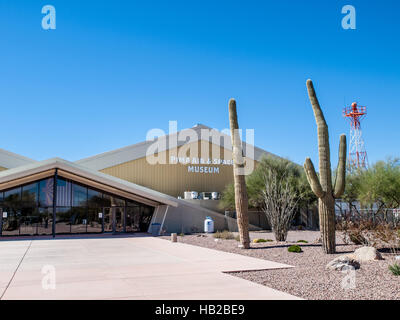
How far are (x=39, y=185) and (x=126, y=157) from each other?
8.31 meters

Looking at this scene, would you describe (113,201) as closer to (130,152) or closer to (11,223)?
(130,152)

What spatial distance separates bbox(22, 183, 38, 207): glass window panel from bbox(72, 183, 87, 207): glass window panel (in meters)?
2.42

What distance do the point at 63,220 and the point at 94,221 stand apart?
83.7 inches

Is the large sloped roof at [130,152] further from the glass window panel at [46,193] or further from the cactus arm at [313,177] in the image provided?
the cactus arm at [313,177]

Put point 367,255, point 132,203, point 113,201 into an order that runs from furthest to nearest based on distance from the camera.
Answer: point 132,203 < point 113,201 < point 367,255

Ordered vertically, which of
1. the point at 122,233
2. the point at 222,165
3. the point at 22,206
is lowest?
the point at 122,233

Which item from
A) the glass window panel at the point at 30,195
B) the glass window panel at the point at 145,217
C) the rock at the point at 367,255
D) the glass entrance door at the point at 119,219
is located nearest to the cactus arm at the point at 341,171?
the rock at the point at 367,255

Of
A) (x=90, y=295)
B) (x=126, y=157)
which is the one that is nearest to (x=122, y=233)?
(x=126, y=157)

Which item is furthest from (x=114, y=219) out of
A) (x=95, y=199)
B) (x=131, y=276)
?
(x=131, y=276)

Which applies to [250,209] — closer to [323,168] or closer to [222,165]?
[222,165]

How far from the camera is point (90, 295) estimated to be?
24.8 feet

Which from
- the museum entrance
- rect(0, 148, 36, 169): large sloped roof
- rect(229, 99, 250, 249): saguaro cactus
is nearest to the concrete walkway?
rect(229, 99, 250, 249): saguaro cactus

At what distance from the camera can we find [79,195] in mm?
27500

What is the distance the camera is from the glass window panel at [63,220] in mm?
26547
